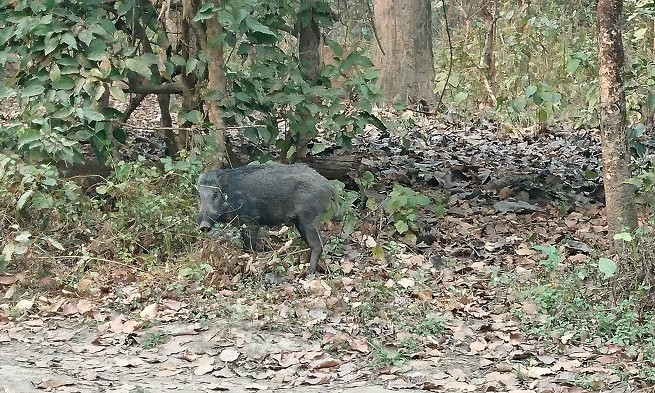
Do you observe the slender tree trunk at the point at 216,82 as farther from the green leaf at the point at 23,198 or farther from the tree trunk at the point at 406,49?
the tree trunk at the point at 406,49

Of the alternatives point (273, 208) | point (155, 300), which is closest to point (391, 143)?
point (273, 208)

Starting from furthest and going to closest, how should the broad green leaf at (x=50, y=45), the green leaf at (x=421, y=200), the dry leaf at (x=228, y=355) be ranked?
the green leaf at (x=421, y=200), the broad green leaf at (x=50, y=45), the dry leaf at (x=228, y=355)

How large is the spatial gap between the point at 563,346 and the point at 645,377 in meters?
0.63

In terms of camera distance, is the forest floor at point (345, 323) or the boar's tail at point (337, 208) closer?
the forest floor at point (345, 323)

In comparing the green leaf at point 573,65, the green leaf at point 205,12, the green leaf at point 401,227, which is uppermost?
the green leaf at point 205,12

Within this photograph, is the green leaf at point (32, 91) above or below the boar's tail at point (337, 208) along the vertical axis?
above

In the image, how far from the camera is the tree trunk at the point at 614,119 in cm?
644

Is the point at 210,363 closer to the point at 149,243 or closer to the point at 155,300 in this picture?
the point at 155,300

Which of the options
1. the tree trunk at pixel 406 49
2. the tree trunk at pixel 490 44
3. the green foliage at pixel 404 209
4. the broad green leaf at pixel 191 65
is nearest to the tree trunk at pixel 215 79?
the broad green leaf at pixel 191 65

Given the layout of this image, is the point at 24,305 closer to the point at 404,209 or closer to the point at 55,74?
the point at 55,74

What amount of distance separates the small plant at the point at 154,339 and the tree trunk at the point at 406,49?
928 centimetres

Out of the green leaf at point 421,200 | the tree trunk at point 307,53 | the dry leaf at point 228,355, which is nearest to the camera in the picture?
the dry leaf at point 228,355

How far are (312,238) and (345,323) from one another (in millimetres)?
1062

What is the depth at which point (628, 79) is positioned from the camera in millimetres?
6887
